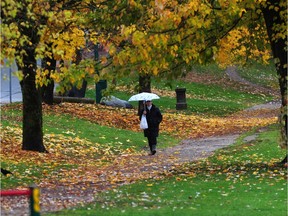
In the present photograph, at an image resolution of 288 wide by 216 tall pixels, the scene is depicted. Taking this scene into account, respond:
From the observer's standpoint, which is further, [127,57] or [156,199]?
[127,57]

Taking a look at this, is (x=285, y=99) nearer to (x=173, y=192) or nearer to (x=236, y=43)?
(x=173, y=192)

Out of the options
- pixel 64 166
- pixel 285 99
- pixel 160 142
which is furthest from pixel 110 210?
pixel 160 142

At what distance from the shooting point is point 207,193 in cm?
1294

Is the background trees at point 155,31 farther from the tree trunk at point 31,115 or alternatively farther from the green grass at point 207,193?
the tree trunk at point 31,115

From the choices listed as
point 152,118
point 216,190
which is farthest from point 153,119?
point 216,190

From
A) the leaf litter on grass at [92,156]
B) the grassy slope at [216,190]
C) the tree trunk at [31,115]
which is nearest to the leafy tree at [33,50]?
the tree trunk at [31,115]

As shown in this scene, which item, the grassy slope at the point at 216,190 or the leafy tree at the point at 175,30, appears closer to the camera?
the grassy slope at the point at 216,190

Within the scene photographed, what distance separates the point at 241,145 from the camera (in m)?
23.4

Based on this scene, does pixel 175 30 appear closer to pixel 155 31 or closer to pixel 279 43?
pixel 155 31

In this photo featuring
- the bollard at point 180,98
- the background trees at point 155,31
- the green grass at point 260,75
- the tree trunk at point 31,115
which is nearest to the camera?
the background trees at point 155,31

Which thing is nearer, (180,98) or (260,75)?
(180,98)

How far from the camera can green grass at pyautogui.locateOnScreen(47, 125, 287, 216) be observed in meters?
11.1

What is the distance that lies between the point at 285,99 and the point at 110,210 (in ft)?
16.3

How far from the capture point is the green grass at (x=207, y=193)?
11.1m
